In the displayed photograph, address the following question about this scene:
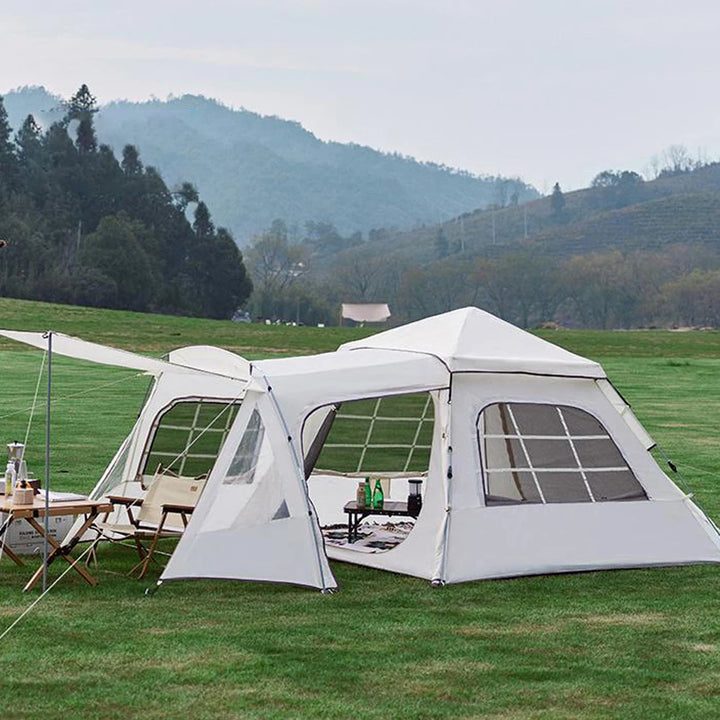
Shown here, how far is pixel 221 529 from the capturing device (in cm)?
838

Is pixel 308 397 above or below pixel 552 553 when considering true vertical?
above

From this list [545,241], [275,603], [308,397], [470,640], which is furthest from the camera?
[545,241]

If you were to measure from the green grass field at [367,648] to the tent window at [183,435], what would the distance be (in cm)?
89

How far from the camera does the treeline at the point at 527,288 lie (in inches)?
4272

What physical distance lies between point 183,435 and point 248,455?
217 cm

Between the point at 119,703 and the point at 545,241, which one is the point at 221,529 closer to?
the point at 119,703

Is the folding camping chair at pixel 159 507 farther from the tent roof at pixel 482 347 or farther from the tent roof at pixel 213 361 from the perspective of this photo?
the tent roof at pixel 482 347

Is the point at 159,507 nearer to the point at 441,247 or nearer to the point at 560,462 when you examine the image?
the point at 560,462

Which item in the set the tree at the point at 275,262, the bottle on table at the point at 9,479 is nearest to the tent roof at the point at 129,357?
the bottle on table at the point at 9,479

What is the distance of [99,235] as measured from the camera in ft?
233

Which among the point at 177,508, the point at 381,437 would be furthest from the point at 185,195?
the point at 177,508

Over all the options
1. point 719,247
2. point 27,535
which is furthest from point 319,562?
point 719,247

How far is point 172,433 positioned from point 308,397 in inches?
86.5

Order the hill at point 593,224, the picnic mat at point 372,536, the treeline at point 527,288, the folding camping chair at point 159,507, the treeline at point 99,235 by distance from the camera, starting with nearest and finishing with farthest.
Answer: the folding camping chair at point 159,507, the picnic mat at point 372,536, the treeline at point 99,235, the treeline at point 527,288, the hill at point 593,224
